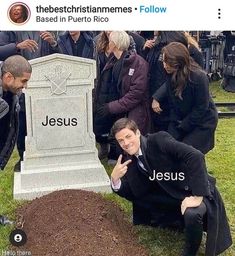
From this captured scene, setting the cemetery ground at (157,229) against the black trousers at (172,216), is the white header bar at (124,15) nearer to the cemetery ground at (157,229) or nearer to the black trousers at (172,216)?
the black trousers at (172,216)

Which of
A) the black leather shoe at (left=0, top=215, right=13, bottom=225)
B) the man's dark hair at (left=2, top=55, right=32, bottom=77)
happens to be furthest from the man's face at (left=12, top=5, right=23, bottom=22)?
the black leather shoe at (left=0, top=215, right=13, bottom=225)

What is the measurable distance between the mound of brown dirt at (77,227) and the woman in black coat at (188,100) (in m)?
1.00

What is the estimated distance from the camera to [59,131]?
568 centimetres

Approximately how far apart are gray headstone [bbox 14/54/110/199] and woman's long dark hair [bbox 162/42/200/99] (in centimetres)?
93

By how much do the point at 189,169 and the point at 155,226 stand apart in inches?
40.6

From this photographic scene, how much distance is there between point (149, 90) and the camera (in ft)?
19.8

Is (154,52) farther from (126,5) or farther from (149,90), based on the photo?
(126,5)

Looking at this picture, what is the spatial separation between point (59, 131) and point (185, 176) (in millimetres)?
1889

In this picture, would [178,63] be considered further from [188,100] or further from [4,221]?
[4,221]

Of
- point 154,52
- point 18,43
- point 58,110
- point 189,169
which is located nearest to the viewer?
point 189,169

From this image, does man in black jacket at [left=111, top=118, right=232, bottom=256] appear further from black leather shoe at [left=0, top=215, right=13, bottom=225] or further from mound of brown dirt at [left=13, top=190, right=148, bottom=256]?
black leather shoe at [left=0, top=215, right=13, bottom=225]

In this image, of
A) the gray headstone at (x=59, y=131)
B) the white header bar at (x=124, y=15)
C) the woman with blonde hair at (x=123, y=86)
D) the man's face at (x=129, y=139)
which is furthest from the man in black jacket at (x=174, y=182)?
the woman with blonde hair at (x=123, y=86)

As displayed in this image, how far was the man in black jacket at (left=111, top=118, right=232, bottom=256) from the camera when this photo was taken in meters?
4.08

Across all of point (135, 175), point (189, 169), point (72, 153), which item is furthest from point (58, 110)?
point (189, 169)
